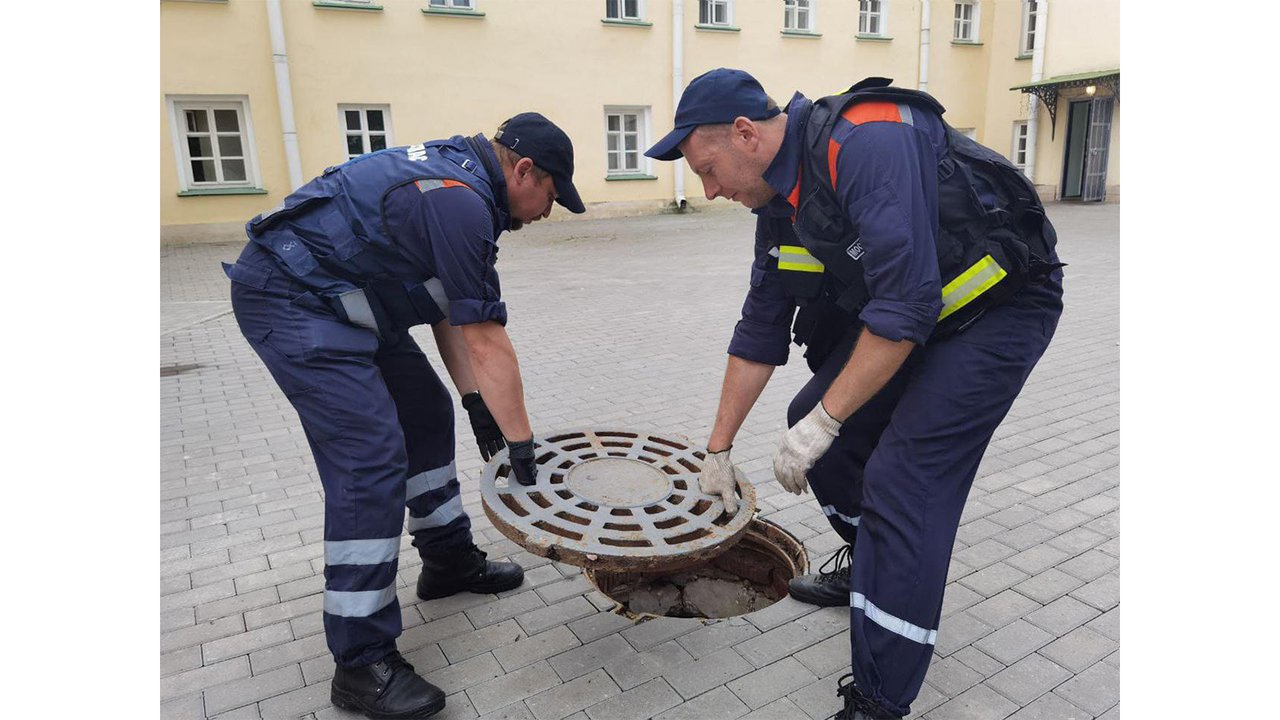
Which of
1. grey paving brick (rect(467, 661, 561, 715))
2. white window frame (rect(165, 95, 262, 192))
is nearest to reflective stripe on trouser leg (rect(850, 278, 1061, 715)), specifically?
grey paving brick (rect(467, 661, 561, 715))

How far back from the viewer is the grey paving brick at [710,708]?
225 centimetres

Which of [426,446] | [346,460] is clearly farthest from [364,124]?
[346,460]

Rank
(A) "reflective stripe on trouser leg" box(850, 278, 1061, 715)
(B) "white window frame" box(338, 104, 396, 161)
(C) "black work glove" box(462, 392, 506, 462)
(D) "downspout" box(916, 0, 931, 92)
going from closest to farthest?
(A) "reflective stripe on trouser leg" box(850, 278, 1061, 715) → (C) "black work glove" box(462, 392, 506, 462) → (B) "white window frame" box(338, 104, 396, 161) → (D) "downspout" box(916, 0, 931, 92)

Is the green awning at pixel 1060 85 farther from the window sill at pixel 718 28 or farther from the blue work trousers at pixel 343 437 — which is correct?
the blue work trousers at pixel 343 437

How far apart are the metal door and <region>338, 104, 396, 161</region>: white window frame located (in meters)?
14.8

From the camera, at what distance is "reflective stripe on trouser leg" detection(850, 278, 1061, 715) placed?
2090 mm

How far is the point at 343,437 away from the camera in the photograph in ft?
7.52

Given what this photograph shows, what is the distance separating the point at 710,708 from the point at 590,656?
0.44m

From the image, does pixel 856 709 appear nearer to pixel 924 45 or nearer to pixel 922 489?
pixel 922 489

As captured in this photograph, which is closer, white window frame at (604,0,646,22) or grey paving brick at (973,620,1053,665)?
grey paving brick at (973,620,1053,665)

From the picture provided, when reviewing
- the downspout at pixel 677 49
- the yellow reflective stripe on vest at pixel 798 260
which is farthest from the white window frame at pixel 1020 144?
the yellow reflective stripe on vest at pixel 798 260

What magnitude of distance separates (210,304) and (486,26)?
8814 mm

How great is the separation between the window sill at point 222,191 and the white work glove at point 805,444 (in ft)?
45.3

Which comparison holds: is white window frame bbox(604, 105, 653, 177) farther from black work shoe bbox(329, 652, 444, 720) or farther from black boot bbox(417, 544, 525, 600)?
black work shoe bbox(329, 652, 444, 720)
